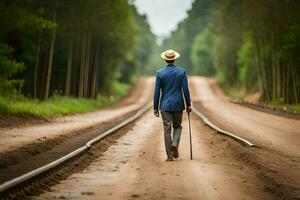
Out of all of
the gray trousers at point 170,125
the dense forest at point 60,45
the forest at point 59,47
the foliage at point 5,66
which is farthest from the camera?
the dense forest at point 60,45

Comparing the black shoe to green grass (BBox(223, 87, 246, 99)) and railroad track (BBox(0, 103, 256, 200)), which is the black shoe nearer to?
railroad track (BBox(0, 103, 256, 200))

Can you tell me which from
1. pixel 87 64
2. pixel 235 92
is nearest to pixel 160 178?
pixel 87 64

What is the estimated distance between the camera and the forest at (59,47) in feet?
106

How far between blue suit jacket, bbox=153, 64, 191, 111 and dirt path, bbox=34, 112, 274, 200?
121 cm

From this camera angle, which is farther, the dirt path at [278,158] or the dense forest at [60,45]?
the dense forest at [60,45]

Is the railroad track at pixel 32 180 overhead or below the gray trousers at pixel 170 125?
below

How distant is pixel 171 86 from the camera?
554 inches

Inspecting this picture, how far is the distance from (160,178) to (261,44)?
45.2 m

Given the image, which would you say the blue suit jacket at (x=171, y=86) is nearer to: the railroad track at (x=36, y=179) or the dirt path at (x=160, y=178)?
the dirt path at (x=160, y=178)

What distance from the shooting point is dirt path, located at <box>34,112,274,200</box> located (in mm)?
9062

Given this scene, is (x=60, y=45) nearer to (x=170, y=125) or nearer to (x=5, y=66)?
(x=5, y=66)

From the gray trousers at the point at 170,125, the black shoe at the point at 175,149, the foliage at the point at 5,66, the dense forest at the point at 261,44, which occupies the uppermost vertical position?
the dense forest at the point at 261,44

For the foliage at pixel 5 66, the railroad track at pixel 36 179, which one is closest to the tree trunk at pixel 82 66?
the foliage at pixel 5 66

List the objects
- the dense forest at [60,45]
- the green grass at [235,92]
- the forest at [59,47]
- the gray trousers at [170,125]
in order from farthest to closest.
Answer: the green grass at [235,92]
the dense forest at [60,45]
the forest at [59,47]
the gray trousers at [170,125]
